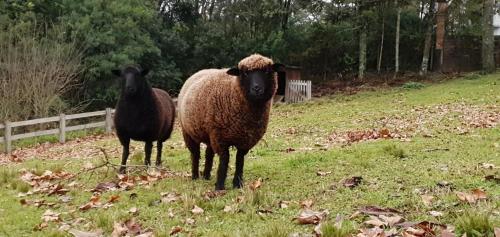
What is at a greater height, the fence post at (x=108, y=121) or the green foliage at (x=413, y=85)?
the green foliage at (x=413, y=85)

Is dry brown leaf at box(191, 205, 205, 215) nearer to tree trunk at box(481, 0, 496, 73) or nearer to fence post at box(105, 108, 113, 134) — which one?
fence post at box(105, 108, 113, 134)

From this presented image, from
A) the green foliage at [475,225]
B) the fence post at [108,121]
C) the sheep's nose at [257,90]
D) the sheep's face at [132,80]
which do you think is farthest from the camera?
the fence post at [108,121]

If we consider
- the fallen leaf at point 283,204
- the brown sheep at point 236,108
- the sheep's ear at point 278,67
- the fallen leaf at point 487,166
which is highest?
the sheep's ear at point 278,67

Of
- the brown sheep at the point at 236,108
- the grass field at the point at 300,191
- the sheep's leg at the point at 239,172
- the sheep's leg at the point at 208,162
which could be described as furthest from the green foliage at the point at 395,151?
the sheep's leg at the point at 208,162

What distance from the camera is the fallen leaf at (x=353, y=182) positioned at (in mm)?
A: 6877

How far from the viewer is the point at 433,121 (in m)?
15.0

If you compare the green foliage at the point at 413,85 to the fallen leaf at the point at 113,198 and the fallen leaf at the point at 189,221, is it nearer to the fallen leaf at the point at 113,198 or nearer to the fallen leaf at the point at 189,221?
the fallen leaf at the point at 113,198

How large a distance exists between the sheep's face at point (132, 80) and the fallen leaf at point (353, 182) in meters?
5.12

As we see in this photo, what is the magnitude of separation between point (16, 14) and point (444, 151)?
895 inches

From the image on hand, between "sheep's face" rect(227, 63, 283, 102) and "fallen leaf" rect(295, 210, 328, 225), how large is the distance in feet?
7.07

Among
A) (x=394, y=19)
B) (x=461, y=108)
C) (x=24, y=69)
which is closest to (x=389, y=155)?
(x=461, y=108)

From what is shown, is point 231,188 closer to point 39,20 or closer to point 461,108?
point 461,108

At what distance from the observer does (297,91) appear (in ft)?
102

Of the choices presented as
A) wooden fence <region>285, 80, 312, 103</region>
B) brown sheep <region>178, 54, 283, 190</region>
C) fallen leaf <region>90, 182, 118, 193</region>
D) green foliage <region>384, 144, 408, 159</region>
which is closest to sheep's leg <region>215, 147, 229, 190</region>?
brown sheep <region>178, 54, 283, 190</region>
